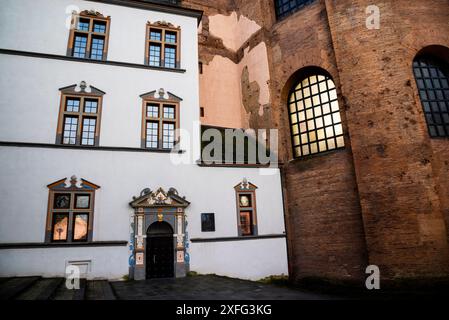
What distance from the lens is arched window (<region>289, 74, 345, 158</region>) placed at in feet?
42.9

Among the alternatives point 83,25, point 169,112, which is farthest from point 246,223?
point 83,25

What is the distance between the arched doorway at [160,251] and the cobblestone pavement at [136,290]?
29.3 inches

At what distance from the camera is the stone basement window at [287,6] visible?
1510 centimetres

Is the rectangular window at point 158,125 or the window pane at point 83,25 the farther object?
the window pane at point 83,25

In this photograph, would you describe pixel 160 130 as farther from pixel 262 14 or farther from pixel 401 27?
pixel 401 27

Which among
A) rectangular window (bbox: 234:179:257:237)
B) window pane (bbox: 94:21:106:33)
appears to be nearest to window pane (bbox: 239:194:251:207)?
rectangular window (bbox: 234:179:257:237)

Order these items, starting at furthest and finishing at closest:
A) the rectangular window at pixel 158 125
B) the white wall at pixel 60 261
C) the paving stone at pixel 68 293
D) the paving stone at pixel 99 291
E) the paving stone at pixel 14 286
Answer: the rectangular window at pixel 158 125, the white wall at pixel 60 261, the paving stone at pixel 99 291, the paving stone at pixel 68 293, the paving stone at pixel 14 286

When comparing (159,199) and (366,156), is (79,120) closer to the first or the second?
(159,199)

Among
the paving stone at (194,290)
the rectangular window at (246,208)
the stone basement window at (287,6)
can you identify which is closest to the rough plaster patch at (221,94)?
the stone basement window at (287,6)

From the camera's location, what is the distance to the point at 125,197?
11383 millimetres

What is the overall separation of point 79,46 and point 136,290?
10731mm

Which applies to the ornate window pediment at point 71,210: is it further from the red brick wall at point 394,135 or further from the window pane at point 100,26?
the red brick wall at point 394,135

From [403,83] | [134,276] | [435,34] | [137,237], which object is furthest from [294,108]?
[134,276]

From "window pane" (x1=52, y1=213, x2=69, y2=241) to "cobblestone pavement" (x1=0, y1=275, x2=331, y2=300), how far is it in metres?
1.45
